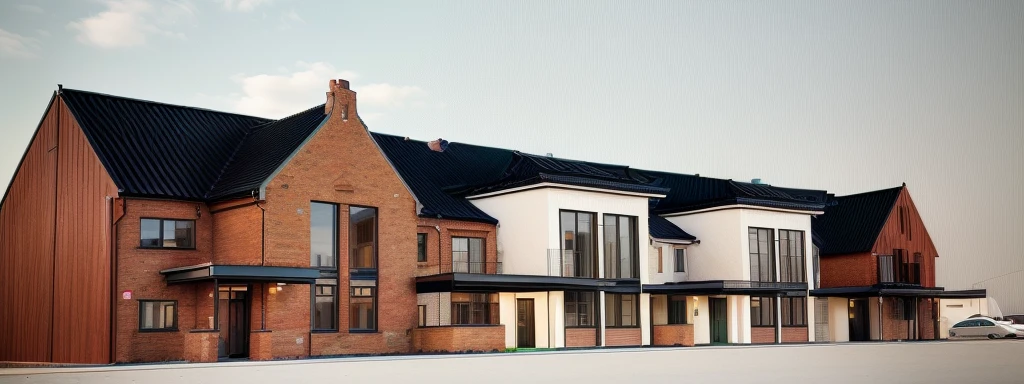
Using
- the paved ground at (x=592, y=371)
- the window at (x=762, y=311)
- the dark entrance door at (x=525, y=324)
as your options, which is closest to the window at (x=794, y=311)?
the window at (x=762, y=311)

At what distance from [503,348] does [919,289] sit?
30054 millimetres

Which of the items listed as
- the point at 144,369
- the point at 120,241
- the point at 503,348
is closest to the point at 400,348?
the point at 503,348

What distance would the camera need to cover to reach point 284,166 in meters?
35.7

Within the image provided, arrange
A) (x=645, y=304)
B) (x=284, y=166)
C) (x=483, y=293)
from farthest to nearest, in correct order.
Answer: (x=645, y=304)
(x=483, y=293)
(x=284, y=166)

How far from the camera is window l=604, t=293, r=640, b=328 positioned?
45588mm

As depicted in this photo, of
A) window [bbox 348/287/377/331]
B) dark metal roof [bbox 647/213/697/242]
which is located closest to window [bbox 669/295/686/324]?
dark metal roof [bbox 647/213/697/242]

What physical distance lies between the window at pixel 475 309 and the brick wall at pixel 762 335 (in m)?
15.2

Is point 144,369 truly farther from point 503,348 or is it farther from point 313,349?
point 503,348

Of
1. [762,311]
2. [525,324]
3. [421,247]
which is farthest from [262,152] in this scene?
[762,311]

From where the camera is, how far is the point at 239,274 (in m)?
32.7

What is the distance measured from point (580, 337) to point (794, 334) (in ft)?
47.7

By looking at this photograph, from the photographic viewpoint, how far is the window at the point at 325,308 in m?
36.4

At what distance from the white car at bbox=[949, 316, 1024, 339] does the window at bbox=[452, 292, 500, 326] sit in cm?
2937

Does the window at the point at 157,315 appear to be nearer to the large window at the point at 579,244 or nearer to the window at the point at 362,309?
the window at the point at 362,309
